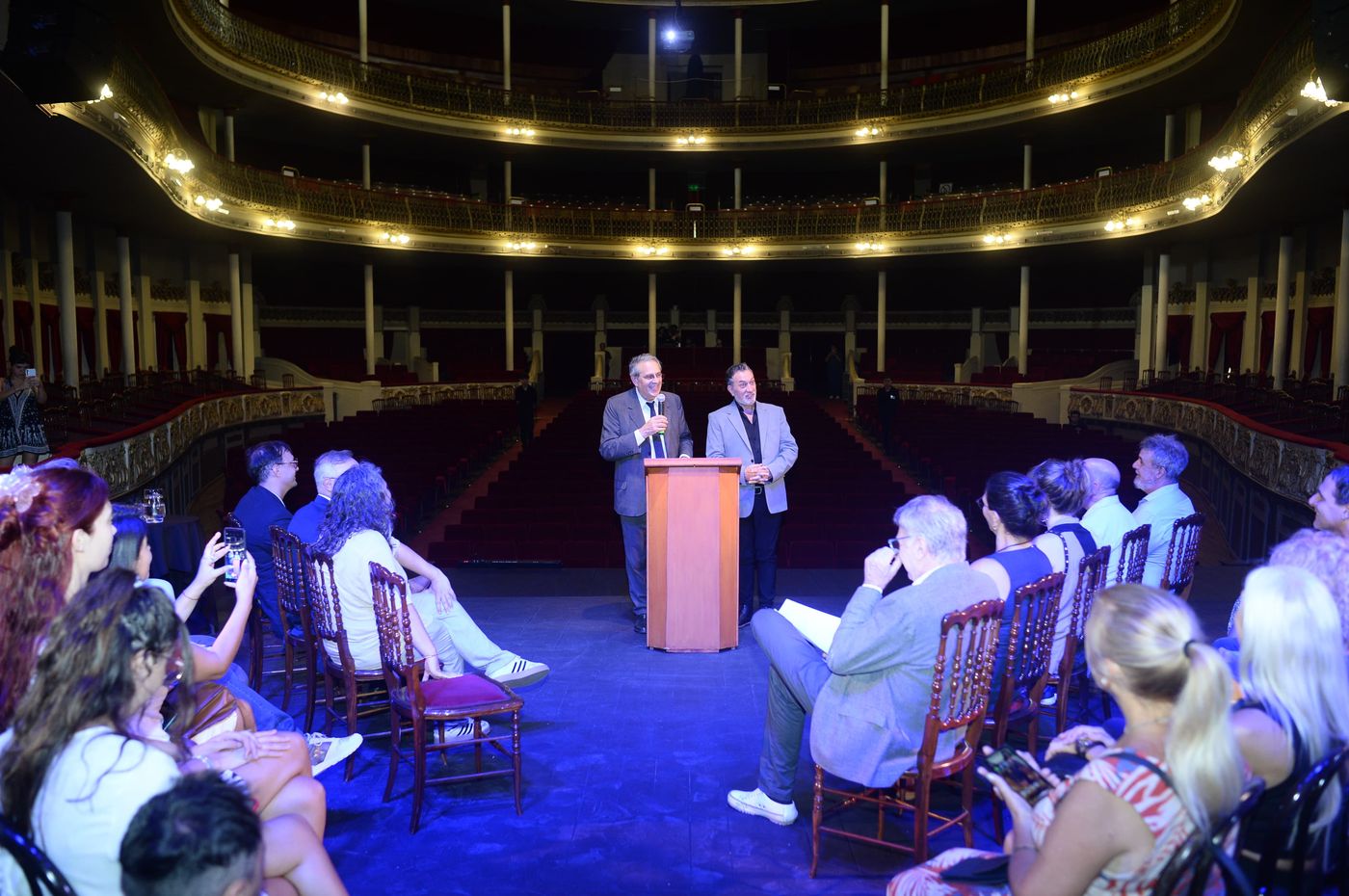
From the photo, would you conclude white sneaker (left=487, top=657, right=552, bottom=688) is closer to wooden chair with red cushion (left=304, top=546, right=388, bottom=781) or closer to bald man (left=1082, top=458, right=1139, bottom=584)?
wooden chair with red cushion (left=304, top=546, right=388, bottom=781)

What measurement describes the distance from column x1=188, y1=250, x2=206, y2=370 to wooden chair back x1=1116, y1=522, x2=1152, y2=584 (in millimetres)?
17944

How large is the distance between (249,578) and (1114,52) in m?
18.2

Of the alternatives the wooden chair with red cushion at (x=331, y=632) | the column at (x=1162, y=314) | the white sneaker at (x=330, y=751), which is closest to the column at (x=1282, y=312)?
the column at (x=1162, y=314)

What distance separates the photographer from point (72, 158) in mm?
10477

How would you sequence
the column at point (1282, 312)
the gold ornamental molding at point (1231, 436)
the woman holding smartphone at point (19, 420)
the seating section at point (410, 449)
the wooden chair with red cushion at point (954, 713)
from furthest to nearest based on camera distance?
the column at point (1282, 312) → the seating section at point (410, 449) → the gold ornamental molding at point (1231, 436) → the woman holding smartphone at point (19, 420) → the wooden chair with red cushion at point (954, 713)

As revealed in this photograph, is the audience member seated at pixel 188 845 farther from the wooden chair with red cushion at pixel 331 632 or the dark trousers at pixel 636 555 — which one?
the dark trousers at pixel 636 555

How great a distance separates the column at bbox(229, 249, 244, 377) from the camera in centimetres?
1791

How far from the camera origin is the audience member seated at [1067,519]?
4.02 meters

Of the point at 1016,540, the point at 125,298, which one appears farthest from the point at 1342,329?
the point at 125,298

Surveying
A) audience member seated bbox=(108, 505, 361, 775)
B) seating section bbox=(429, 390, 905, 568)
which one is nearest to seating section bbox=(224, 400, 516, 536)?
seating section bbox=(429, 390, 905, 568)

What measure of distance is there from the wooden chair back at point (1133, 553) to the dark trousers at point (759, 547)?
2.25 meters

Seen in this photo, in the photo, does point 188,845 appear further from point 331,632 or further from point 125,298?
point 125,298

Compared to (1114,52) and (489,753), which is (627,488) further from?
(1114,52)

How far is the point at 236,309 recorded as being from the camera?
59.7 ft
